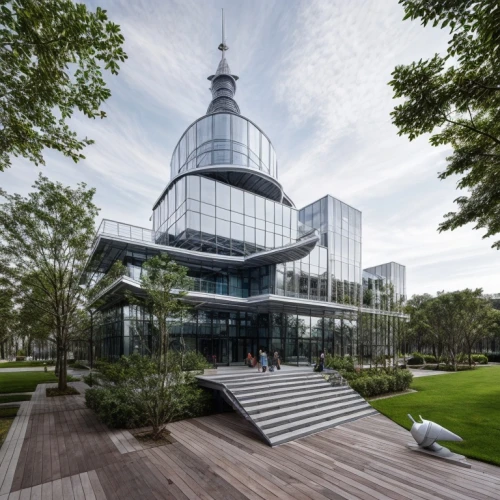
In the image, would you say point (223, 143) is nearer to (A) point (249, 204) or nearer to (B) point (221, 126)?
(B) point (221, 126)

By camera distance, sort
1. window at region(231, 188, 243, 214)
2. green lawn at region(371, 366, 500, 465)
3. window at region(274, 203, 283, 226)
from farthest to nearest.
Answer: window at region(274, 203, 283, 226) → window at region(231, 188, 243, 214) → green lawn at region(371, 366, 500, 465)

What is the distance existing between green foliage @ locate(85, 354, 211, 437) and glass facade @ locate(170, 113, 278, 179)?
874 inches

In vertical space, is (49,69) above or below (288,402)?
above

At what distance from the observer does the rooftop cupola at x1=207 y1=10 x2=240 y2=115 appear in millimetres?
38406

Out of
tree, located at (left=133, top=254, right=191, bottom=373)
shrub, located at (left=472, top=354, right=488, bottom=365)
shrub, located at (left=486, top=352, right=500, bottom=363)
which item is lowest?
shrub, located at (left=486, top=352, right=500, bottom=363)

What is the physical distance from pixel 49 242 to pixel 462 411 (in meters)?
25.1

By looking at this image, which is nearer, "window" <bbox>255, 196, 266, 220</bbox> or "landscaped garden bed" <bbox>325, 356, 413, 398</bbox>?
"landscaped garden bed" <bbox>325, 356, 413, 398</bbox>

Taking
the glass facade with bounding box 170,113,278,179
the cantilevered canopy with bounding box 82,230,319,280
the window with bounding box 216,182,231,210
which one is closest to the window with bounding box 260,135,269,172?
the glass facade with bounding box 170,113,278,179

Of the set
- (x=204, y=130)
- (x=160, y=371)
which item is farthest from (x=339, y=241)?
(x=160, y=371)

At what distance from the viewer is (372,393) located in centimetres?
1778

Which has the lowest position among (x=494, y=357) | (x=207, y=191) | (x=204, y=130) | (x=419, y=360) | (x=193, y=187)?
(x=494, y=357)

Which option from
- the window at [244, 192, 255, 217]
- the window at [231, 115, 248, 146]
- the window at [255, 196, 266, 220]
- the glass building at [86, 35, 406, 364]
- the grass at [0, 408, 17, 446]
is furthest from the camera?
the window at [231, 115, 248, 146]

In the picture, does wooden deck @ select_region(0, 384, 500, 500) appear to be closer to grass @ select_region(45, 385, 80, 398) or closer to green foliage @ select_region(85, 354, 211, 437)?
green foliage @ select_region(85, 354, 211, 437)

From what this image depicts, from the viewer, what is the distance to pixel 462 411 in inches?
545
